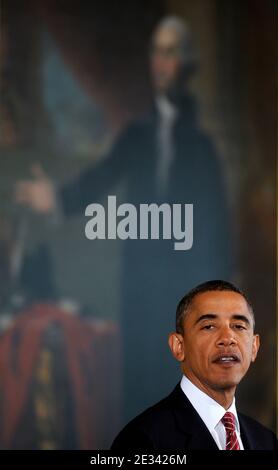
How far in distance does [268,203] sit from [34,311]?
2.07m

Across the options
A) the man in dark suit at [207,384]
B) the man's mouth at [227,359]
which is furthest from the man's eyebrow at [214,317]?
the man's mouth at [227,359]

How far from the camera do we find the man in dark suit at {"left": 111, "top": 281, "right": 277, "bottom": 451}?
2477mm

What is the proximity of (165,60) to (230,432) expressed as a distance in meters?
4.97

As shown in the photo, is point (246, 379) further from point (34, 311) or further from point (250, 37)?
point (250, 37)

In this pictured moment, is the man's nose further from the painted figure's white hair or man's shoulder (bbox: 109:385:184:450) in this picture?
the painted figure's white hair

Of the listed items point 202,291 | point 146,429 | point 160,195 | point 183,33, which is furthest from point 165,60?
point 146,429

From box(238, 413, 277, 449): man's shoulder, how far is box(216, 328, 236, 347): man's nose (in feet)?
0.94

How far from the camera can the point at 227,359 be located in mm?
2479

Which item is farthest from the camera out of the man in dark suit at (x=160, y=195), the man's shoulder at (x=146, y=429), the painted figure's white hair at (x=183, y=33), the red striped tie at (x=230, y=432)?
the painted figure's white hair at (x=183, y=33)

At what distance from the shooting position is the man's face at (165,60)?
7031mm

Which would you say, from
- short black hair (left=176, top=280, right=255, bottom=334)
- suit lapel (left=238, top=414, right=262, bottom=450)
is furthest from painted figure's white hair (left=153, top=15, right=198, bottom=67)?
suit lapel (left=238, top=414, right=262, bottom=450)

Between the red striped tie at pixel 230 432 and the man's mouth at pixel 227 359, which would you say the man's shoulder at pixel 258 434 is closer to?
the red striped tie at pixel 230 432

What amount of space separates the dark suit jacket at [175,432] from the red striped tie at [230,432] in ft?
0.14

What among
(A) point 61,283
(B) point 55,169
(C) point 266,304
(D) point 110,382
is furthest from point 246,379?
(B) point 55,169
